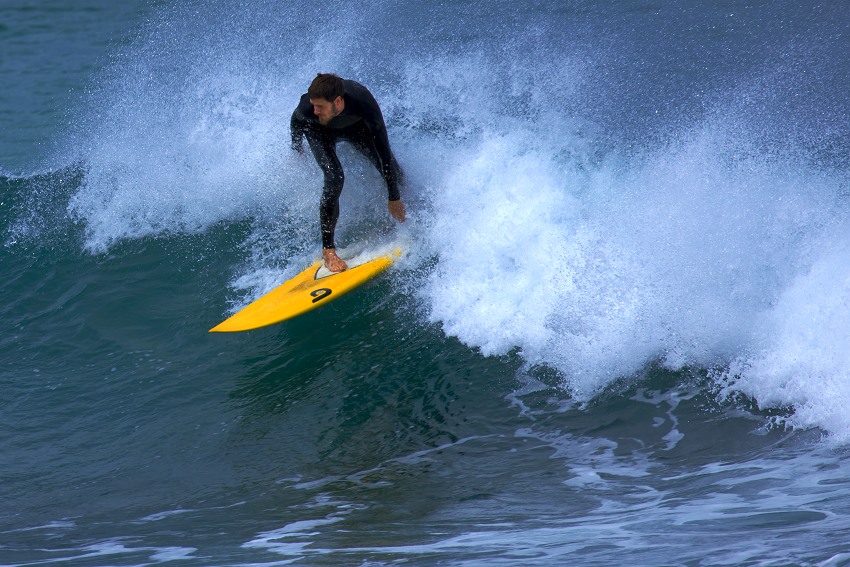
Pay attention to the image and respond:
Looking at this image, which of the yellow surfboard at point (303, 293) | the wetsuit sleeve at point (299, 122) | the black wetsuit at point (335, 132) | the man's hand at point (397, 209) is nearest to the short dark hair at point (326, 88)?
the black wetsuit at point (335, 132)

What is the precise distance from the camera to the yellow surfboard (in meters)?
6.14

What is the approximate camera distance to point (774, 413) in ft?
15.7

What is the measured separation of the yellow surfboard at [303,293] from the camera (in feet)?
20.1

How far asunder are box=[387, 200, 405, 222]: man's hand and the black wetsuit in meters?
0.42

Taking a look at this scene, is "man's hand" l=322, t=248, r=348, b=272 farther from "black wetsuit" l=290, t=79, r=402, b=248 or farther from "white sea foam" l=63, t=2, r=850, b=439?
"white sea foam" l=63, t=2, r=850, b=439

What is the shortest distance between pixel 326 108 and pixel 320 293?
4.52ft

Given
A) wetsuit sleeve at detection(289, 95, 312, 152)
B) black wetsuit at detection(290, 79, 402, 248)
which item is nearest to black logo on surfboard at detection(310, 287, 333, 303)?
black wetsuit at detection(290, 79, 402, 248)

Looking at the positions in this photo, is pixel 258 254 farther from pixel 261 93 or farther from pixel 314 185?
pixel 261 93

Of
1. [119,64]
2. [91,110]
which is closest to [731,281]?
[91,110]

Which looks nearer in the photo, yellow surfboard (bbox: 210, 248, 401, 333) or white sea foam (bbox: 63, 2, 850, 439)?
white sea foam (bbox: 63, 2, 850, 439)

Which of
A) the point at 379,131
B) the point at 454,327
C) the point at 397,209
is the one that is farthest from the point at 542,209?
the point at 379,131

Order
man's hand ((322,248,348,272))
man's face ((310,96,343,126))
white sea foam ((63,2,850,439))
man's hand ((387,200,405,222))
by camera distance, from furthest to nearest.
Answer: man's hand ((387,200,405,222)) < man's hand ((322,248,348,272)) < man's face ((310,96,343,126)) < white sea foam ((63,2,850,439))

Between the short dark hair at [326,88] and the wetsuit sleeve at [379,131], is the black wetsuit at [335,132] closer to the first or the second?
the wetsuit sleeve at [379,131]

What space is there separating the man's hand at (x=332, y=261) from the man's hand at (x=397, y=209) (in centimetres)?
60
